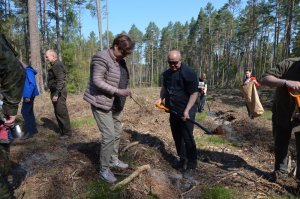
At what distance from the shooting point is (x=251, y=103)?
19.5ft

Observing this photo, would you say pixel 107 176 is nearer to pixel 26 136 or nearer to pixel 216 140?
pixel 26 136

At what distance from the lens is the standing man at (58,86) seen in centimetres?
707

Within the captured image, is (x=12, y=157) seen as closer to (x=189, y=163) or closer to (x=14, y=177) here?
(x=14, y=177)

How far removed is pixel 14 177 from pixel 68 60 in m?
29.2

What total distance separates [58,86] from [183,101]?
332 centimetres

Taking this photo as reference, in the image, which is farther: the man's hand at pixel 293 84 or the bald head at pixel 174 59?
the bald head at pixel 174 59

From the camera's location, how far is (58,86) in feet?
23.4

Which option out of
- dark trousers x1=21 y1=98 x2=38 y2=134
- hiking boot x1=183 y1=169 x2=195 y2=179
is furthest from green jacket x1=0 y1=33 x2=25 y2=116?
dark trousers x1=21 y1=98 x2=38 y2=134

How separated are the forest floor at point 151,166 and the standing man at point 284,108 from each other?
40cm

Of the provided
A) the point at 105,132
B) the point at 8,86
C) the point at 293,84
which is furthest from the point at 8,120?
the point at 293,84

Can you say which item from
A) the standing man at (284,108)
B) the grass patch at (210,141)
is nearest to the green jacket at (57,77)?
the grass patch at (210,141)

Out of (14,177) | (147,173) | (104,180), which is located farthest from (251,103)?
(14,177)

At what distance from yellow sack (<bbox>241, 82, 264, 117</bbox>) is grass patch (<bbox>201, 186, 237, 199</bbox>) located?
198 cm

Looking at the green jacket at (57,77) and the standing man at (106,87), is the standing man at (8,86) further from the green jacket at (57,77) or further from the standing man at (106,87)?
the green jacket at (57,77)
